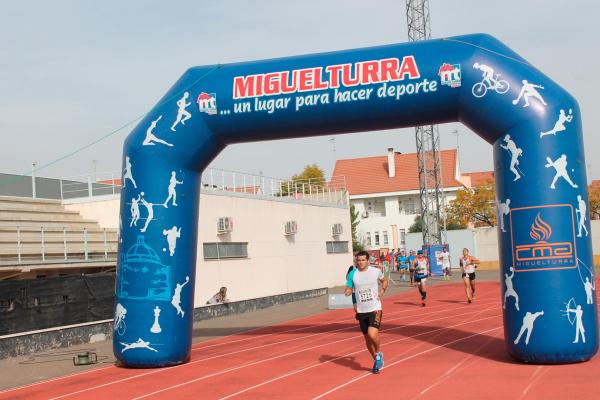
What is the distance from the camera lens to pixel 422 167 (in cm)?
4491

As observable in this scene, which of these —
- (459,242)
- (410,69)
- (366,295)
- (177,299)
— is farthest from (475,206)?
(366,295)

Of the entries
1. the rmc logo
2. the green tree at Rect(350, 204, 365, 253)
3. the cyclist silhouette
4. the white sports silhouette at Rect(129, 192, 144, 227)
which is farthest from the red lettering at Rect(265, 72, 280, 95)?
the green tree at Rect(350, 204, 365, 253)

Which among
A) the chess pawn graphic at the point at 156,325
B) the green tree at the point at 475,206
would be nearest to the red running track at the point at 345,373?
the chess pawn graphic at the point at 156,325

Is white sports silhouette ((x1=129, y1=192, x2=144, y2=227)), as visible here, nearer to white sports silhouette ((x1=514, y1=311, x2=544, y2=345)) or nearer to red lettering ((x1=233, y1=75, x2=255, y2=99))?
red lettering ((x1=233, y1=75, x2=255, y2=99))

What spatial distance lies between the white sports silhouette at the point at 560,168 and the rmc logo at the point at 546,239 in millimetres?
349

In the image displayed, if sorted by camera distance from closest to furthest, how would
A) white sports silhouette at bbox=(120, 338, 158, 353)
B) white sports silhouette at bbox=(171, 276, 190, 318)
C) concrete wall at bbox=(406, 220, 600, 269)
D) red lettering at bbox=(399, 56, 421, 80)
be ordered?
1. red lettering at bbox=(399, 56, 421, 80)
2. white sports silhouette at bbox=(120, 338, 158, 353)
3. white sports silhouette at bbox=(171, 276, 190, 318)
4. concrete wall at bbox=(406, 220, 600, 269)

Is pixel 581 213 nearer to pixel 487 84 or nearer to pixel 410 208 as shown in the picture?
pixel 487 84

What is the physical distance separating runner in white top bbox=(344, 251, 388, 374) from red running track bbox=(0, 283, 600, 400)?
46 cm

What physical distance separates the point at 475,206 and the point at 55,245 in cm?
4902

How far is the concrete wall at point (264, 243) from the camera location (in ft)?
82.4

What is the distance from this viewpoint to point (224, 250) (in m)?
26.4

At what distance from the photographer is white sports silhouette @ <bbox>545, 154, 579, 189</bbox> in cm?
1105

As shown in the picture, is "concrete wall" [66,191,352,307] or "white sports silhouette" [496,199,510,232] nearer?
"white sports silhouette" [496,199,510,232]

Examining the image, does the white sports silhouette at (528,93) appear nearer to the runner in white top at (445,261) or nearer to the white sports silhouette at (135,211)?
the white sports silhouette at (135,211)
